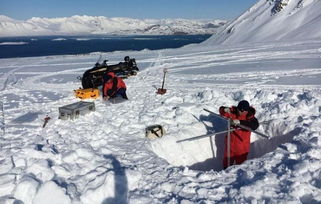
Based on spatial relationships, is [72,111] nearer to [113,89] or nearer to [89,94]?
[113,89]

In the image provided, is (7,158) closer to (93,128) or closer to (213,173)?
(93,128)

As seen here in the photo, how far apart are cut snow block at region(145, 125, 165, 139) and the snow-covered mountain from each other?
2360 centimetres

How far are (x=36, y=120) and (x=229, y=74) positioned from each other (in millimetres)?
7860

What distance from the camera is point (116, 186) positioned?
528cm

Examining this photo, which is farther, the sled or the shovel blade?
the shovel blade

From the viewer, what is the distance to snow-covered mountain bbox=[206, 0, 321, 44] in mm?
32059

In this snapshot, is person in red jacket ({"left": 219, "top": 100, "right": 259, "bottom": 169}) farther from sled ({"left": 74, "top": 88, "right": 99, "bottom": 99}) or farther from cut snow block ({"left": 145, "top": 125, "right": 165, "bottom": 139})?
sled ({"left": 74, "top": 88, "right": 99, "bottom": 99})

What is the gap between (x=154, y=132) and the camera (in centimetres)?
765

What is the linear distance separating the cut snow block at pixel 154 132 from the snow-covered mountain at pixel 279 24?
23.6 meters

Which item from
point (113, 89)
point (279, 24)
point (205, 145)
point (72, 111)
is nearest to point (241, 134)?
point (205, 145)

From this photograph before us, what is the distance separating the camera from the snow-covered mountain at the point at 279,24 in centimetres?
3206

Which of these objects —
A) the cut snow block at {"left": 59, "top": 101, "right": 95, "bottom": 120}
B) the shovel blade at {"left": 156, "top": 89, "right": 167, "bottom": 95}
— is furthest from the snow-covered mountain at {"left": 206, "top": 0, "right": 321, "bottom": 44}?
the cut snow block at {"left": 59, "top": 101, "right": 95, "bottom": 120}

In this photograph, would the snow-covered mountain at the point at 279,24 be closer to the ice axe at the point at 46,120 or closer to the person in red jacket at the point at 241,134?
the person in red jacket at the point at 241,134

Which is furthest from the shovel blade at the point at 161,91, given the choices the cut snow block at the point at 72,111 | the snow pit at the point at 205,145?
the cut snow block at the point at 72,111
